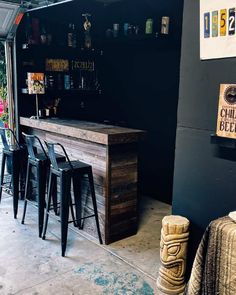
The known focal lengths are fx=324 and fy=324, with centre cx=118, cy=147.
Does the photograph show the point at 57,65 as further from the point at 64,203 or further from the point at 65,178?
the point at 64,203

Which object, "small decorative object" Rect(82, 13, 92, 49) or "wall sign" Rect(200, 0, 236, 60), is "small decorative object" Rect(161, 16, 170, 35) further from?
"wall sign" Rect(200, 0, 236, 60)

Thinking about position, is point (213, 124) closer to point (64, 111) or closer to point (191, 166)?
point (191, 166)

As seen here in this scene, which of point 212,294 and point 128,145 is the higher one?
point 128,145

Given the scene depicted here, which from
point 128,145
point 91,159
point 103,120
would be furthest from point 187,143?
point 103,120

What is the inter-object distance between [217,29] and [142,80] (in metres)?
2.53

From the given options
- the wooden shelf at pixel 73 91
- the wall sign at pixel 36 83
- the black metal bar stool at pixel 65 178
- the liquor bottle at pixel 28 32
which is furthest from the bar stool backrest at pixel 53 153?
the liquor bottle at pixel 28 32

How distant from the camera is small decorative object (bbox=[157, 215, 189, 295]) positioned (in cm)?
222

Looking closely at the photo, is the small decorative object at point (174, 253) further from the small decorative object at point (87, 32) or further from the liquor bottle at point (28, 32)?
the small decorative object at point (87, 32)

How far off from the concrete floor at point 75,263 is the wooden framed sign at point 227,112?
1.25m

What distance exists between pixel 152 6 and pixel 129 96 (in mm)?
1242

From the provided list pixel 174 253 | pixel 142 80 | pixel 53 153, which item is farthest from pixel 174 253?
pixel 142 80

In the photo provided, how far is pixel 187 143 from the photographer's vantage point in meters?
2.29

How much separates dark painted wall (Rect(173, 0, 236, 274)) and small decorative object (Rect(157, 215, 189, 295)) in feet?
0.33

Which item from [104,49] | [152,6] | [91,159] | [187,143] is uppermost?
[152,6]
